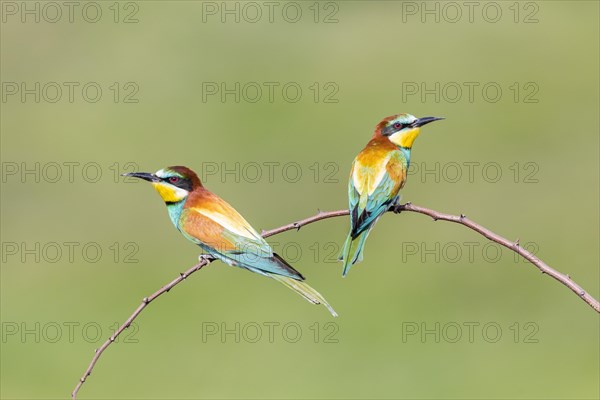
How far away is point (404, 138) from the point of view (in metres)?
1.59

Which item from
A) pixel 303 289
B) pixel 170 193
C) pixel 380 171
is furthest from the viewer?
pixel 380 171

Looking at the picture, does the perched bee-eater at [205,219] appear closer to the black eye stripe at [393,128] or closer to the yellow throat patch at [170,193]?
the yellow throat patch at [170,193]

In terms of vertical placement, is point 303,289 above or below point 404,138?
below

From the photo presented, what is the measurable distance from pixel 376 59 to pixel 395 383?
23.6 ft

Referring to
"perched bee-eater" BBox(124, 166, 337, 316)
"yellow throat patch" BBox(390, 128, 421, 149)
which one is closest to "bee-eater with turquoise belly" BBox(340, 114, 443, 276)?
"yellow throat patch" BBox(390, 128, 421, 149)

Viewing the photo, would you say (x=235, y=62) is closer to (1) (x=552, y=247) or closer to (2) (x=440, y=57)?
(2) (x=440, y=57)

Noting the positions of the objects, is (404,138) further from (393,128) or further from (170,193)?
(170,193)

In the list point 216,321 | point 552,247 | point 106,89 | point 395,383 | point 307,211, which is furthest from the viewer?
point 106,89

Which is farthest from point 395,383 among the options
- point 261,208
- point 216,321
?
point 261,208

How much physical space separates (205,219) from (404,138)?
37 cm

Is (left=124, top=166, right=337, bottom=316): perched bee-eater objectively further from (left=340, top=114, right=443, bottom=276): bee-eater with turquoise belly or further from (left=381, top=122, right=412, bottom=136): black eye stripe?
(left=381, top=122, right=412, bottom=136): black eye stripe

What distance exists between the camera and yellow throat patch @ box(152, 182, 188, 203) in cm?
136

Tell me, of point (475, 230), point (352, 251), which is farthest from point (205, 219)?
point (475, 230)

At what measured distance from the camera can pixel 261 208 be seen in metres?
10.6
